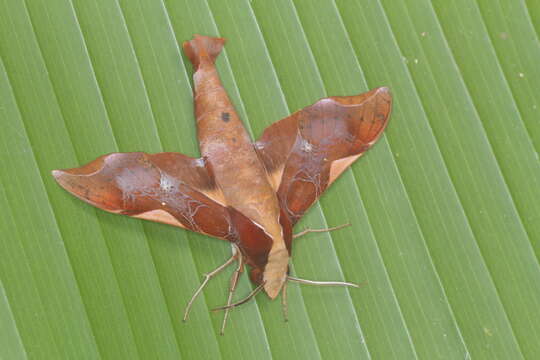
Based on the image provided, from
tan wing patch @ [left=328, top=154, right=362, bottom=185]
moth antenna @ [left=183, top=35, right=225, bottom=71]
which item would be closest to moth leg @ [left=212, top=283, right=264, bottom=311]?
tan wing patch @ [left=328, top=154, right=362, bottom=185]

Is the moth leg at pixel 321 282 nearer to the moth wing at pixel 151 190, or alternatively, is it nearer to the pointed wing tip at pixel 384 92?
the moth wing at pixel 151 190

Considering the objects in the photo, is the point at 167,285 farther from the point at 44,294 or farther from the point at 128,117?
the point at 128,117

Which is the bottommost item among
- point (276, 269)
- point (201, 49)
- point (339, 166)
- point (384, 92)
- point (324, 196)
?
point (276, 269)

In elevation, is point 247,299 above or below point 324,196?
below

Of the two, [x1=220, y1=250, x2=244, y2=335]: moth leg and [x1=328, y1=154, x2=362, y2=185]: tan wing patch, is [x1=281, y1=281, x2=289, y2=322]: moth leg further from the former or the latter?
[x1=328, y1=154, x2=362, y2=185]: tan wing patch

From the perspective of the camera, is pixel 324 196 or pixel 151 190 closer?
pixel 151 190

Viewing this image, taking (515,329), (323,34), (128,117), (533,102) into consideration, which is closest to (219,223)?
(128,117)

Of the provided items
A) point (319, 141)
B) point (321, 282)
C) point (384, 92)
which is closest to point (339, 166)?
point (319, 141)

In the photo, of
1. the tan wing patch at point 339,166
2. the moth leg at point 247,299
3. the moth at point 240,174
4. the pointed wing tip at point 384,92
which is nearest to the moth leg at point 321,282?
the moth at point 240,174

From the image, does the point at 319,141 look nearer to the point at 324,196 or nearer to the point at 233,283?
the point at 324,196
